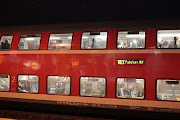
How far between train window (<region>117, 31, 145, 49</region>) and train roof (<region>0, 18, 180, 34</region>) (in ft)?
0.64

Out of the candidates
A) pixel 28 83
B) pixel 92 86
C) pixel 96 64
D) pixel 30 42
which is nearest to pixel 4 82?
pixel 28 83

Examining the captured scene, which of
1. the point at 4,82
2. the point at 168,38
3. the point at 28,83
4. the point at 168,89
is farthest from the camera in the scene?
the point at 4,82

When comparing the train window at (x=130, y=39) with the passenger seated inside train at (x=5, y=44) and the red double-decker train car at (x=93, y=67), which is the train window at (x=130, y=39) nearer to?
the red double-decker train car at (x=93, y=67)

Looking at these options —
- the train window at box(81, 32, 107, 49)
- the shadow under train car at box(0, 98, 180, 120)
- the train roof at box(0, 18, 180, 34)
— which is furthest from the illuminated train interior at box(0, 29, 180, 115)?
the shadow under train car at box(0, 98, 180, 120)

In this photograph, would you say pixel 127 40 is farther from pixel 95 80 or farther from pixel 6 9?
pixel 6 9

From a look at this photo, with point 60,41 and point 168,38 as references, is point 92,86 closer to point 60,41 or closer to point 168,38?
point 60,41

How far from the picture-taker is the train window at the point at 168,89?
611 cm

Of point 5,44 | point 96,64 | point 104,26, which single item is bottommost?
point 96,64

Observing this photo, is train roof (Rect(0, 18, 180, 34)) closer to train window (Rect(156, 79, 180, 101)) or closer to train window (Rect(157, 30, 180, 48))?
train window (Rect(157, 30, 180, 48))

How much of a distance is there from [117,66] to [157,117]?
2169 mm

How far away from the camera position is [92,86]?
22.4 ft

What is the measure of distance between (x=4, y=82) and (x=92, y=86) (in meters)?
3.67

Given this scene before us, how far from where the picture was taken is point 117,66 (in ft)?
21.6

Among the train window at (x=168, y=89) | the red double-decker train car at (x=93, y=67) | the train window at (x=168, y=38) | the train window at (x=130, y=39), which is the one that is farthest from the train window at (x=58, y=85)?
the train window at (x=168, y=38)
